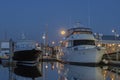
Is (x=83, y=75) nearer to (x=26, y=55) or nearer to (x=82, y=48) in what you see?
(x=82, y=48)

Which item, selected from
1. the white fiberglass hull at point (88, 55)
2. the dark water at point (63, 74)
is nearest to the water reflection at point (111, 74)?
the dark water at point (63, 74)

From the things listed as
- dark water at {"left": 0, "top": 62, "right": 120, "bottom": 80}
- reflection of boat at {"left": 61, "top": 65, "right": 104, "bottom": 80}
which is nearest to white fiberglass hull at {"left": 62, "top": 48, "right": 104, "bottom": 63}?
dark water at {"left": 0, "top": 62, "right": 120, "bottom": 80}

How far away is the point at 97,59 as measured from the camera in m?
53.1

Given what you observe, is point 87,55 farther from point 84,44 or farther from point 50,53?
point 50,53

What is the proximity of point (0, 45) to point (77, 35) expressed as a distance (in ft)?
163

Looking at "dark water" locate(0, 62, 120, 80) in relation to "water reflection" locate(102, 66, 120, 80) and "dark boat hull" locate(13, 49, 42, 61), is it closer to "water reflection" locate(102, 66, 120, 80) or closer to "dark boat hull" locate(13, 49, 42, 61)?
"water reflection" locate(102, 66, 120, 80)

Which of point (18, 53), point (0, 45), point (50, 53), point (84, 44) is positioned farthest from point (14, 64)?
point (50, 53)

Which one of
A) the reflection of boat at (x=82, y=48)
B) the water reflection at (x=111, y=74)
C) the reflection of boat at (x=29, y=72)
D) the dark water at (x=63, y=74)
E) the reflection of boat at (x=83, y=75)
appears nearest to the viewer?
the water reflection at (x=111, y=74)

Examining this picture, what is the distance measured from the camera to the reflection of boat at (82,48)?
172ft

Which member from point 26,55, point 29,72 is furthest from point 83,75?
point 26,55

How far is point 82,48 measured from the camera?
5384cm

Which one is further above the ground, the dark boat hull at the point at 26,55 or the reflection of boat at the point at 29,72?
the dark boat hull at the point at 26,55

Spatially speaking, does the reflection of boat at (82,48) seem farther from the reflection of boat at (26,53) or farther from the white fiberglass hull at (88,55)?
the reflection of boat at (26,53)

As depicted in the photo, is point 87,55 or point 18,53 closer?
point 87,55
